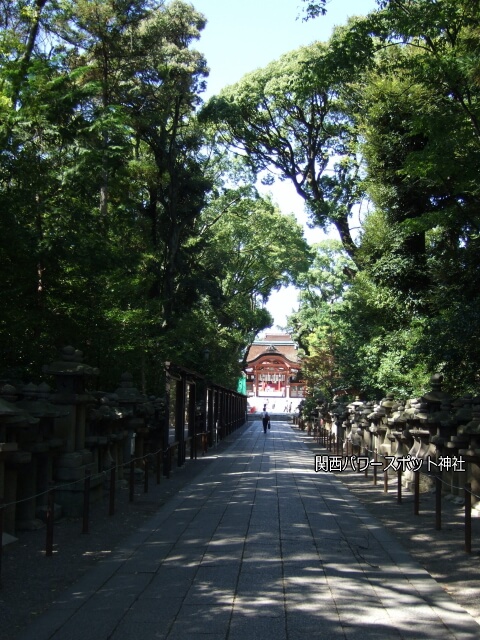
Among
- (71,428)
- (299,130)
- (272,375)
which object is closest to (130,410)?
(71,428)

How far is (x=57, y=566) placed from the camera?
23.4 feet

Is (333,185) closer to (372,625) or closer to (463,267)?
(463,267)

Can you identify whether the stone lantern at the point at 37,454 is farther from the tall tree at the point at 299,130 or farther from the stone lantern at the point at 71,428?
the tall tree at the point at 299,130

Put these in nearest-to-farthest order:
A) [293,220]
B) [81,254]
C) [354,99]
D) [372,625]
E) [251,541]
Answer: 1. [372,625]
2. [251,541]
3. [81,254]
4. [354,99]
5. [293,220]

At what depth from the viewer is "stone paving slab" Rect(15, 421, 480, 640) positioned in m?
5.18

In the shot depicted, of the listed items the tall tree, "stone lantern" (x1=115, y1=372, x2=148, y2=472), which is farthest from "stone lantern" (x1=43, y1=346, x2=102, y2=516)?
the tall tree

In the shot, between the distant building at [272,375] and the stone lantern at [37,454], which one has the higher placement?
the distant building at [272,375]

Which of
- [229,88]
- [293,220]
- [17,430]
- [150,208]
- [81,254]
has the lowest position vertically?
[17,430]

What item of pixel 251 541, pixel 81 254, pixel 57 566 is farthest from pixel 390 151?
pixel 57 566

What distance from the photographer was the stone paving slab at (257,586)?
17.0ft

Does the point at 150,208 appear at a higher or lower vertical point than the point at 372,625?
higher

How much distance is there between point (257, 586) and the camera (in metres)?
6.35

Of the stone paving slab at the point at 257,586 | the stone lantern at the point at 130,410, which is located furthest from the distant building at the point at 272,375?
the stone paving slab at the point at 257,586

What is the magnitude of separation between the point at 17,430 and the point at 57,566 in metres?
2.03
